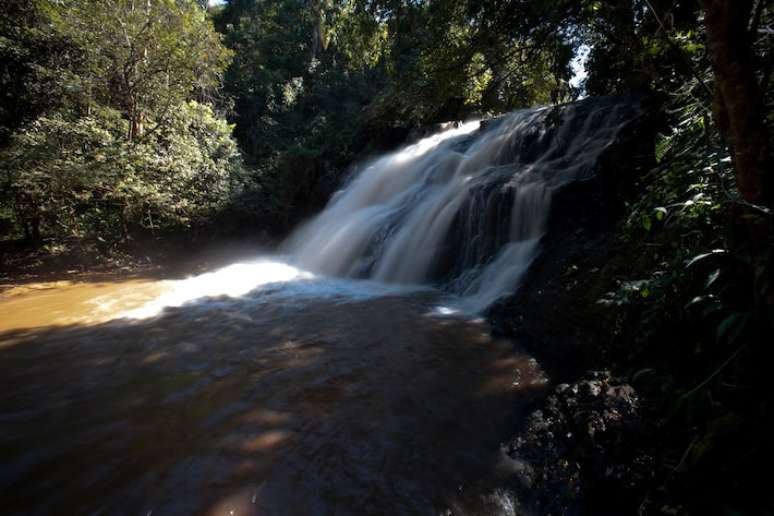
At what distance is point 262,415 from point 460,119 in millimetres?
13451

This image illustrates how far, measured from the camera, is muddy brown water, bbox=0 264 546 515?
203cm

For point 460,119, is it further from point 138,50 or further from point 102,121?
point 102,121

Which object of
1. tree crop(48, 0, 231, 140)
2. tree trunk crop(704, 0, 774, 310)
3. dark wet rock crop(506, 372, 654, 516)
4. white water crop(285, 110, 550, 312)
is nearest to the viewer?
tree trunk crop(704, 0, 774, 310)

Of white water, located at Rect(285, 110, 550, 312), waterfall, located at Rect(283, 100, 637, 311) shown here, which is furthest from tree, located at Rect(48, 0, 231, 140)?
waterfall, located at Rect(283, 100, 637, 311)

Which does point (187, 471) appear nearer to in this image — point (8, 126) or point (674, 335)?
point (674, 335)

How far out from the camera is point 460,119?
14.1 m

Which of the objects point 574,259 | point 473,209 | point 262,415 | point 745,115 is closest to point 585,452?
point 745,115

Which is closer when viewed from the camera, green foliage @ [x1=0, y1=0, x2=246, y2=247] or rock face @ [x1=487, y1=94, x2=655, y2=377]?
rock face @ [x1=487, y1=94, x2=655, y2=377]

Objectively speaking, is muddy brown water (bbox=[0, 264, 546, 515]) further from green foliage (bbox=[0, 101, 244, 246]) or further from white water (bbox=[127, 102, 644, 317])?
green foliage (bbox=[0, 101, 244, 246])

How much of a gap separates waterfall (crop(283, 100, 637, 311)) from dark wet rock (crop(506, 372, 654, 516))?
2.43 meters

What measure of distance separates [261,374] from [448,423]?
1.70m

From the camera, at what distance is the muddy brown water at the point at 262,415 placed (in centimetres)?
203

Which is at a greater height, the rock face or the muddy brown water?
the rock face

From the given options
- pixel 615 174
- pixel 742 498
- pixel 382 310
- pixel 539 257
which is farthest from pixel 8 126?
pixel 742 498
